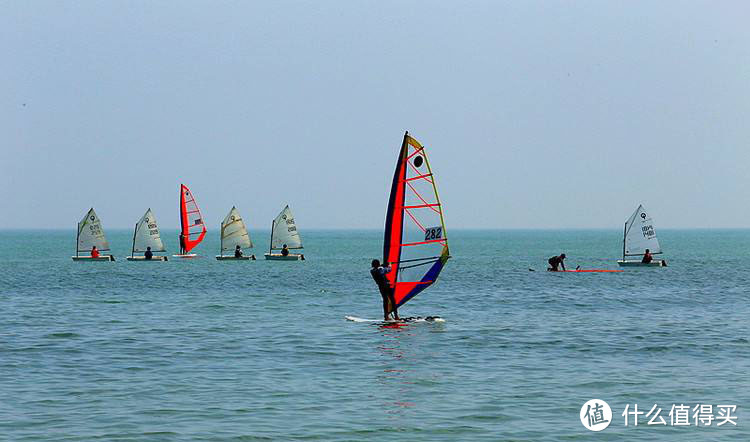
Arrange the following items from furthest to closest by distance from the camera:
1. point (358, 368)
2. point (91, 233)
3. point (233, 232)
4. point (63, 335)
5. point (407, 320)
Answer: point (233, 232) < point (91, 233) < point (407, 320) < point (63, 335) < point (358, 368)

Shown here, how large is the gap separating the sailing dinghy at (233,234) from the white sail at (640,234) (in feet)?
133

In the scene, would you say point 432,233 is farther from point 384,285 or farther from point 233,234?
point 233,234

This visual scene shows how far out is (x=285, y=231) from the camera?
105 m

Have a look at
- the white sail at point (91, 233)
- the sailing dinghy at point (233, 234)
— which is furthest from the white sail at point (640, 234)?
the white sail at point (91, 233)

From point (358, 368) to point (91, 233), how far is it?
83.1 meters

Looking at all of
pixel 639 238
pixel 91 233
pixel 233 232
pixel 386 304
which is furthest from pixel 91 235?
pixel 386 304

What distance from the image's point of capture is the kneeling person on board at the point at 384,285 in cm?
3272

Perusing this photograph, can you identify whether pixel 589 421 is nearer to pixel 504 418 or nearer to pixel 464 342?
pixel 504 418

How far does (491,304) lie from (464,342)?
18058 mm

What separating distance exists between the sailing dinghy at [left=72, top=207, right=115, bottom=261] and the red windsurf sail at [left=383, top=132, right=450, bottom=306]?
233ft

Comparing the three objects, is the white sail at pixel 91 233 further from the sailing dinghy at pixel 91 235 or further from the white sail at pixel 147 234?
the white sail at pixel 147 234

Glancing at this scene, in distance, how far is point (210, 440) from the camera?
16688 mm

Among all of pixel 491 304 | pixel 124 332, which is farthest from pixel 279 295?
pixel 124 332

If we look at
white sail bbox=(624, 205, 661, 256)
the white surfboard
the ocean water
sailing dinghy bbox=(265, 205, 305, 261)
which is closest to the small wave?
the ocean water
